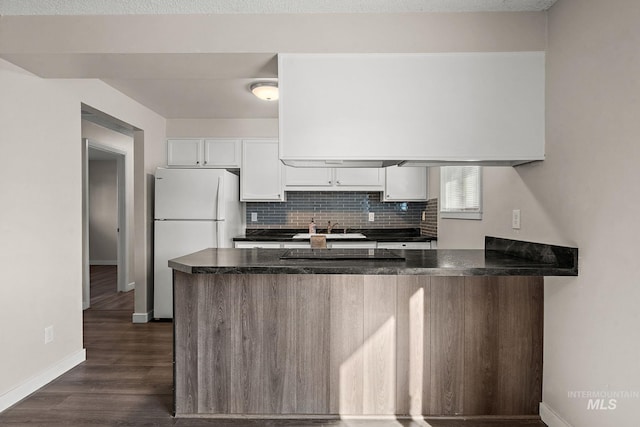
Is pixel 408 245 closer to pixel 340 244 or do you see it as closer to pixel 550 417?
pixel 340 244

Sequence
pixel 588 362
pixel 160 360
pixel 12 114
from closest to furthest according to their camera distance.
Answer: pixel 588 362
pixel 12 114
pixel 160 360

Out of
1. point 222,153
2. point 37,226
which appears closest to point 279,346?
point 37,226

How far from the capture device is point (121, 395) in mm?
2652

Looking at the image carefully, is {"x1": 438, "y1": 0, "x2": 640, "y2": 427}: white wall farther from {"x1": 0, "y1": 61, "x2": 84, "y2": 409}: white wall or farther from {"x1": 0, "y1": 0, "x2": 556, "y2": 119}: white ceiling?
{"x1": 0, "y1": 61, "x2": 84, "y2": 409}: white wall

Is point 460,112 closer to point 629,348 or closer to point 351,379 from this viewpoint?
point 629,348

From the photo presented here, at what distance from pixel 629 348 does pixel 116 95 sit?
13.9 ft

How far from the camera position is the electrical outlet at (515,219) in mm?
2480

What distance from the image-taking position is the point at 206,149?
4.82m

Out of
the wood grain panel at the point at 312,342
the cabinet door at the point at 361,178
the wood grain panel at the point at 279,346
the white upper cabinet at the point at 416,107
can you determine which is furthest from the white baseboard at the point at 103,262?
the white upper cabinet at the point at 416,107

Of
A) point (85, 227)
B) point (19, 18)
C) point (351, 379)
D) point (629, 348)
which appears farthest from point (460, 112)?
point (85, 227)

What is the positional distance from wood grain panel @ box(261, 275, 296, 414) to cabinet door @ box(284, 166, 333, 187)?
2.59 m

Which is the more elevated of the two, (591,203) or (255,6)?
(255,6)

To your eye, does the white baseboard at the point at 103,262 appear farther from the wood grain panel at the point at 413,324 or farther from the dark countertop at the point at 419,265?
the wood grain panel at the point at 413,324

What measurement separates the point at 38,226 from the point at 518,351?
10.6 ft
